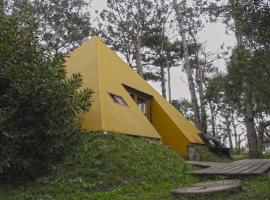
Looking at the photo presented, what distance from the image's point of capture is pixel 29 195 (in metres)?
7.47

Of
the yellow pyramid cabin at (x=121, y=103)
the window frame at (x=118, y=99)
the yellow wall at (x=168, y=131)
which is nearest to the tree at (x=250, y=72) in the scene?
the yellow pyramid cabin at (x=121, y=103)

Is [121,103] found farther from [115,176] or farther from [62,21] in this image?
[62,21]

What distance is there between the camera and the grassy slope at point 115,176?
717cm

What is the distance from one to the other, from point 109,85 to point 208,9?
16239 millimetres

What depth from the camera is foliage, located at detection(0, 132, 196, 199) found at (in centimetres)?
757

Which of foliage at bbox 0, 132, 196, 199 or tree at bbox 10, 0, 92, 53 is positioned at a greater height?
tree at bbox 10, 0, 92, 53

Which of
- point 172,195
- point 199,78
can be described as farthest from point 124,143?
point 199,78

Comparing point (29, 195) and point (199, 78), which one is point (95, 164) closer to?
point (29, 195)

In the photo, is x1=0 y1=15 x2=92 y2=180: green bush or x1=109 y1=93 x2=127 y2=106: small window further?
x1=109 y1=93 x2=127 y2=106: small window

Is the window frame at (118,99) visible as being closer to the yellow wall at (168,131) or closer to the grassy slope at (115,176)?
the grassy slope at (115,176)

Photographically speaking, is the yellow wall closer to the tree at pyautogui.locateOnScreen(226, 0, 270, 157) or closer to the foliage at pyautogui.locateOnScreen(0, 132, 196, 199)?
the tree at pyautogui.locateOnScreen(226, 0, 270, 157)

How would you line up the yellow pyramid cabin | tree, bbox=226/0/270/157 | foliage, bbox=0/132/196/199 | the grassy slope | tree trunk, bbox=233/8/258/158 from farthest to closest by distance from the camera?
1. tree trunk, bbox=233/8/258/158
2. the yellow pyramid cabin
3. tree, bbox=226/0/270/157
4. foliage, bbox=0/132/196/199
5. the grassy slope

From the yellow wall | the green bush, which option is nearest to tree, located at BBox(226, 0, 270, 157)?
the yellow wall

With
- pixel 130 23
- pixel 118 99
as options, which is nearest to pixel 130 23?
pixel 130 23
